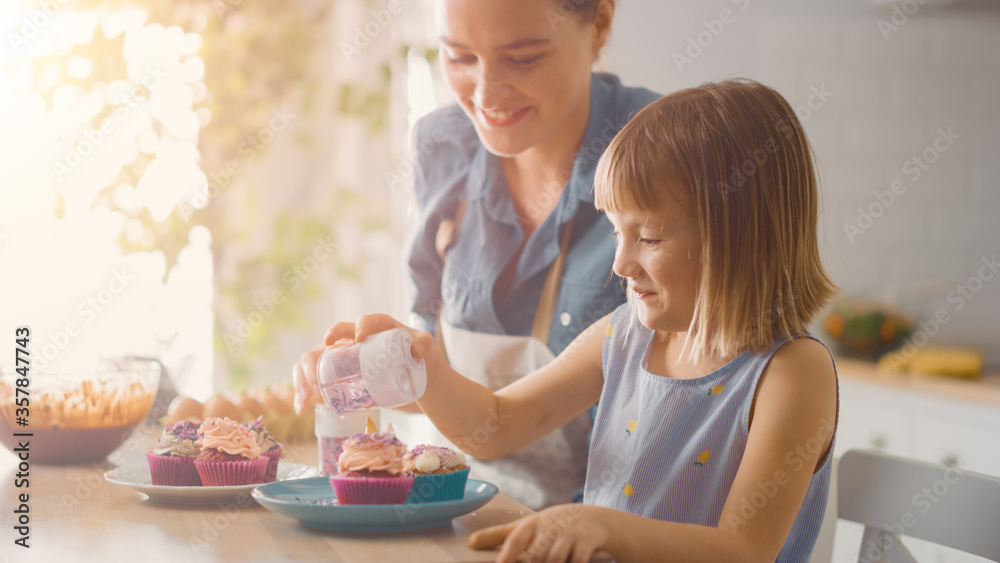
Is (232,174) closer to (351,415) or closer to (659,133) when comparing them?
(351,415)

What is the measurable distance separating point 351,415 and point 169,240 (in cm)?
181

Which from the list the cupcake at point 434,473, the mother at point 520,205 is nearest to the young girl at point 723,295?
the cupcake at point 434,473

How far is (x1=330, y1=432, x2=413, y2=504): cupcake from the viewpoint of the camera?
3.05 ft

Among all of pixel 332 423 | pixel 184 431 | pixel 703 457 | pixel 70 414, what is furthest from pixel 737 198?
pixel 70 414

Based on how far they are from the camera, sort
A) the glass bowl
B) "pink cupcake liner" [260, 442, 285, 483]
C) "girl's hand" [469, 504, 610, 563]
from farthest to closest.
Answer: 1. the glass bowl
2. "pink cupcake liner" [260, 442, 285, 483]
3. "girl's hand" [469, 504, 610, 563]

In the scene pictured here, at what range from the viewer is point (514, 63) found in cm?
137

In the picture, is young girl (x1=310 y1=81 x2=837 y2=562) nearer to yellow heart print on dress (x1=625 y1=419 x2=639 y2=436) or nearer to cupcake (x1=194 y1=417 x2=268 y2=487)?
yellow heart print on dress (x1=625 y1=419 x2=639 y2=436)

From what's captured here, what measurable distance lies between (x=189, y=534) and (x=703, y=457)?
59 cm

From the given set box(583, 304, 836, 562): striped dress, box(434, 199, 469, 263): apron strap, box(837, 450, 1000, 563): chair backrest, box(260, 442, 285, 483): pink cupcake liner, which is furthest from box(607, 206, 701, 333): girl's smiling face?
box(434, 199, 469, 263): apron strap

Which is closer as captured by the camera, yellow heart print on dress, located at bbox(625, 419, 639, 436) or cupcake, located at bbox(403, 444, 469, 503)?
cupcake, located at bbox(403, 444, 469, 503)

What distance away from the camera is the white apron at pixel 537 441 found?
4.83ft

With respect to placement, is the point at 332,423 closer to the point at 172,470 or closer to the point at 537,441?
the point at 172,470

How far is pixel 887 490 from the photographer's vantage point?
45.8 inches

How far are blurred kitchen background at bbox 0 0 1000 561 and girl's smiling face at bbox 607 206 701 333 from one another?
1.39 m
